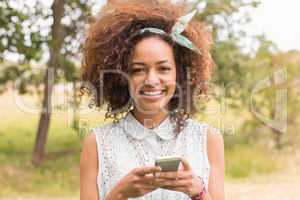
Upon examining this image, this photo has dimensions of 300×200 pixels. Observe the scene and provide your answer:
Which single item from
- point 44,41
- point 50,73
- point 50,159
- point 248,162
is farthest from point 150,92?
point 248,162

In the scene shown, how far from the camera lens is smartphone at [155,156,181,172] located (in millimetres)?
1384

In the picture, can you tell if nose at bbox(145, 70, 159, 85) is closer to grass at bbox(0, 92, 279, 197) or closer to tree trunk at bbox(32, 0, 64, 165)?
tree trunk at bbox(32, 0, 64, 165)

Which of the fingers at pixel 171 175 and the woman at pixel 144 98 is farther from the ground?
the woman at pixel 144 98

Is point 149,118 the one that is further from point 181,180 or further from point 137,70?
point 181,180

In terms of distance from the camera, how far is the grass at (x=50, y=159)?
5.87 metres

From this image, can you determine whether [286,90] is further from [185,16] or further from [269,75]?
[185,16]

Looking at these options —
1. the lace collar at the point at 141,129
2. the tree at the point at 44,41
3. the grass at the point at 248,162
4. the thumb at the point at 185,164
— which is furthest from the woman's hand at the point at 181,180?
the grass at the point at 248,162

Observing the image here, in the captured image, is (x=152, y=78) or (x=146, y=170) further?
(x=152, y=78)

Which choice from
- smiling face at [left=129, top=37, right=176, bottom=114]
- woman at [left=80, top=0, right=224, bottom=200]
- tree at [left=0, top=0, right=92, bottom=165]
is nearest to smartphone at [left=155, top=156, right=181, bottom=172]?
woman at [left=80, top=0, right=224, bottom=200]

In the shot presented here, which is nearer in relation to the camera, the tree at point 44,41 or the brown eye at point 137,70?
the brown eye at point 137,70

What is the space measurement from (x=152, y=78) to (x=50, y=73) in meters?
4.62

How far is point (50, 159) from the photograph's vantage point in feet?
21.8

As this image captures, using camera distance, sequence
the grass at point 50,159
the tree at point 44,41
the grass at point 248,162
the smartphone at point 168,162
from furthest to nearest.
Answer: the grass at point 248,162, the grass at point 50,159, the tree at point 44,41, the smartphone at point 168,162

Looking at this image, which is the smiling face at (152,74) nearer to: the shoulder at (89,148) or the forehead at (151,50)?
the forehead at (151,50)
